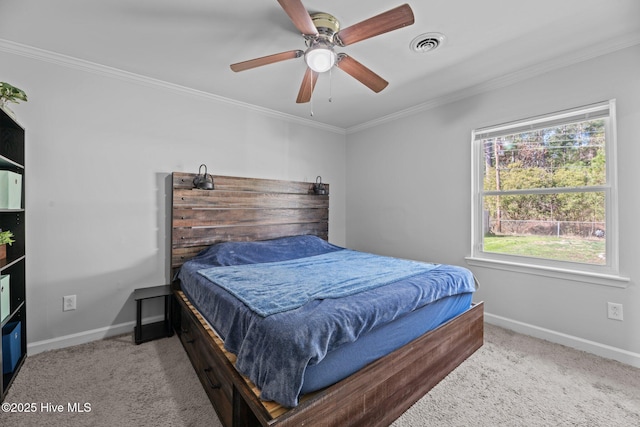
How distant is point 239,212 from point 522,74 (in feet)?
10.2

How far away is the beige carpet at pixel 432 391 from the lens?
157cm

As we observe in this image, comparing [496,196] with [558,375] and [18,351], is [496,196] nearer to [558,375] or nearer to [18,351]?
[558,375]

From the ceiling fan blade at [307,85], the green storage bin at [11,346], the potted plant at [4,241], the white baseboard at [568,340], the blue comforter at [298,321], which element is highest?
the ceiling fan blade at [307,85]

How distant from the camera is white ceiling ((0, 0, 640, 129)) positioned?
5.85 feet

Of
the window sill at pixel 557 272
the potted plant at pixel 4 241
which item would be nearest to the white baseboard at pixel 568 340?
the window sill at pixel 557 272

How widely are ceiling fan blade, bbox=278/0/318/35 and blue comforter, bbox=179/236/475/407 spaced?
1.54 metres

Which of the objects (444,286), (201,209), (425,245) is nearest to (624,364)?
(444,286)

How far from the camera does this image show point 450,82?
9.20 feet

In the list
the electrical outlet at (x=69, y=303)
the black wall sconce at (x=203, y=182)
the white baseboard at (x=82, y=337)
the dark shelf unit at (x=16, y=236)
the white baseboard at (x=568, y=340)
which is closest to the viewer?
the dark shelf unit at (x=16, y=236)

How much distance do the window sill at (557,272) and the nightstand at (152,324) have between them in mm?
3001

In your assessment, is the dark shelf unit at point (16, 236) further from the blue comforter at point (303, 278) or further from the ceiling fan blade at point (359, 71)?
the ceiling fan blade at point (359, 71)

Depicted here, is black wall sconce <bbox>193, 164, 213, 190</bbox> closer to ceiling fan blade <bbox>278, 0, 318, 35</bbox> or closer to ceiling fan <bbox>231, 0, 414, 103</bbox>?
ceiling fan <bbox>231, 0, 414, 103</bbox>

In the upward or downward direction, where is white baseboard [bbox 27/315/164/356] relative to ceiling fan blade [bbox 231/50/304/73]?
downward

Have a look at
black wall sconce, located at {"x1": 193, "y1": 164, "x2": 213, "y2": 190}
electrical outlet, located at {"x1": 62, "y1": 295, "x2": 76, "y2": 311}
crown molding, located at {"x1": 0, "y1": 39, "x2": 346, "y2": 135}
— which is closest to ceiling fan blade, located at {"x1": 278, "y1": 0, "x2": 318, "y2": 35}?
black wall sconce, located at {"x1": 193, "y1": 164, "x2": 213, "y2": 190}
